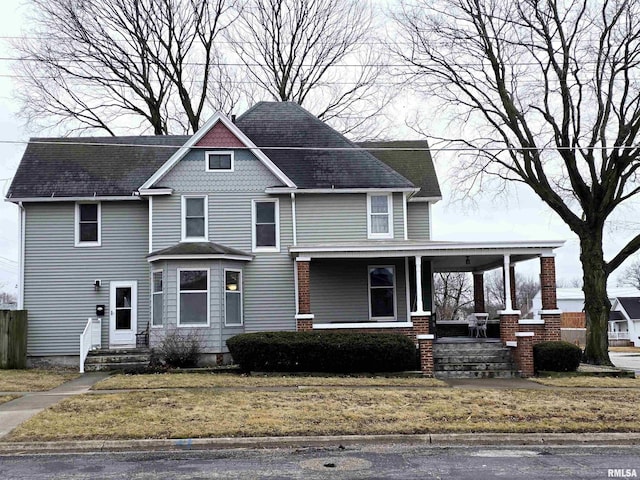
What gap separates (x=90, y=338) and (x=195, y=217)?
5.00 metres

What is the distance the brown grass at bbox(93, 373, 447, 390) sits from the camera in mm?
16328

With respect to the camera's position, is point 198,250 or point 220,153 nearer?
point 198,250

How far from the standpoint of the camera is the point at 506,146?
25.6m

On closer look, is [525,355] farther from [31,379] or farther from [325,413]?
[31,379]

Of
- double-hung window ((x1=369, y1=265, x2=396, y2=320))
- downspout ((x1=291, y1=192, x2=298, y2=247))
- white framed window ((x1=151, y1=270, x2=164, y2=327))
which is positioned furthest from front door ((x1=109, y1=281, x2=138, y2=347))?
double-hung window ((x1=369, y1=265, x2=396, y2=320))

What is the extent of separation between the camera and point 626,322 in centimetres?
6875

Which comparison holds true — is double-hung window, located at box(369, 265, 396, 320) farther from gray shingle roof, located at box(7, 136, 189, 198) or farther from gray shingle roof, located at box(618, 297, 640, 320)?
gray shingle roof, located at box(618, 297, 640, 320)

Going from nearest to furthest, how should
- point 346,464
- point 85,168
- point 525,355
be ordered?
point 346,464
point 525,355
point 85,168

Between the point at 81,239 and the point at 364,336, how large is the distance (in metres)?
10.6

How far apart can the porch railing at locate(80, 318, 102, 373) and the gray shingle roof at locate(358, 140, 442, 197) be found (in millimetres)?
11562

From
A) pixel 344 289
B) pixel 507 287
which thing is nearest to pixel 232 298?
pixel 344 289

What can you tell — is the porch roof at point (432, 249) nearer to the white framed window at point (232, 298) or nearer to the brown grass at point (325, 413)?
the white framed window at point (232, 298)

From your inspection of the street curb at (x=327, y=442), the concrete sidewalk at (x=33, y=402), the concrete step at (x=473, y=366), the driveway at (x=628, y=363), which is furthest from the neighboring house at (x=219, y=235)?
the street curb at (x=327, y=442)

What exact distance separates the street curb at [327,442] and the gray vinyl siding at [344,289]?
1260 cm
